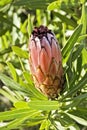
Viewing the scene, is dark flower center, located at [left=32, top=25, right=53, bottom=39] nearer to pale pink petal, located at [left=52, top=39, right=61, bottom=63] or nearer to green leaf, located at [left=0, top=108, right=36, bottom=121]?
pale pink petal, located at [left=52, top=39, right=61, bottom=63]

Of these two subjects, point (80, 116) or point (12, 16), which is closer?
point (80, 116)

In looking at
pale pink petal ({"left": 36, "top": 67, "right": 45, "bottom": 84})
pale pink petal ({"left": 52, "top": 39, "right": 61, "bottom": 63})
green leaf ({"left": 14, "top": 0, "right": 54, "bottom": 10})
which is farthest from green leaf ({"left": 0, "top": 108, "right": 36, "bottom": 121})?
green leaf ({"left": 14, "top": 0, "right": 54, "bottom": 10})

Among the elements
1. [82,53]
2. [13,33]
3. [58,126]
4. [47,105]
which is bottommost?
[58,126]

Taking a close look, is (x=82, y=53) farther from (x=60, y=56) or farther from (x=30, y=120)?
(x=30, y=120)

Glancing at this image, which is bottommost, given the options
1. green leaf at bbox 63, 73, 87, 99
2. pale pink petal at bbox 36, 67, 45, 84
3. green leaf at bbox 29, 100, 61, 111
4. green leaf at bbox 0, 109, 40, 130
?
green leaf at bbox 0, 109, 40, 130

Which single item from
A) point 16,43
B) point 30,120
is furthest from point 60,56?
point 16,43

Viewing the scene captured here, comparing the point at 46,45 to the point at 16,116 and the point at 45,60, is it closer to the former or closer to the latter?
the point at 45,60
